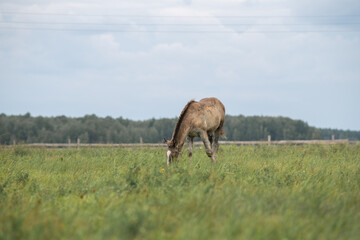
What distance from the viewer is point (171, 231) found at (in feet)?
13.0

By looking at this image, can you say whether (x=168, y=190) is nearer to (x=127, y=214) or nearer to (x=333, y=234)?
(x=127, y=214)

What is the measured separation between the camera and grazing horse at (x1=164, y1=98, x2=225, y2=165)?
386 inches

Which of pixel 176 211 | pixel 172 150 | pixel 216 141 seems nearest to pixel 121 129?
pixel 216 141

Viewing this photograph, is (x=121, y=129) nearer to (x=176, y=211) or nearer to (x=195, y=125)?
(x=195, y=125)

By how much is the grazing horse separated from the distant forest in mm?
52867

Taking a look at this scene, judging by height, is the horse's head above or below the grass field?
above

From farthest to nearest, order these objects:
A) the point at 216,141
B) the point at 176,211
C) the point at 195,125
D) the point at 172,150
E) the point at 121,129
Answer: the point at 121,129 → the point at 216,141 → the point at 195,125 → the point at 172,150 → the point at 176,211

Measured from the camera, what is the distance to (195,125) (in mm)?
10500

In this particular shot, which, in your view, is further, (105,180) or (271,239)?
(105,180)

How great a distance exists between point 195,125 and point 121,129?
69.4 m

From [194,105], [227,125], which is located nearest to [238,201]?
[194,105]

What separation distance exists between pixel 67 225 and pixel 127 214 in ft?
2.27

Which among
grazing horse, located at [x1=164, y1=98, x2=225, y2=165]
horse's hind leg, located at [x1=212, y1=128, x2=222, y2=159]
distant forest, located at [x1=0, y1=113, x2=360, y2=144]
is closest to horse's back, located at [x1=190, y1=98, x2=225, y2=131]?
grazing horse, located at [x1=164, y1=98, x2=225, y2=165]

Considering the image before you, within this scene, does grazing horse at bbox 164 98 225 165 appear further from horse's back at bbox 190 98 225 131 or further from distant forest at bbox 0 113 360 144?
distant forest at bbox 0 113 360 144
